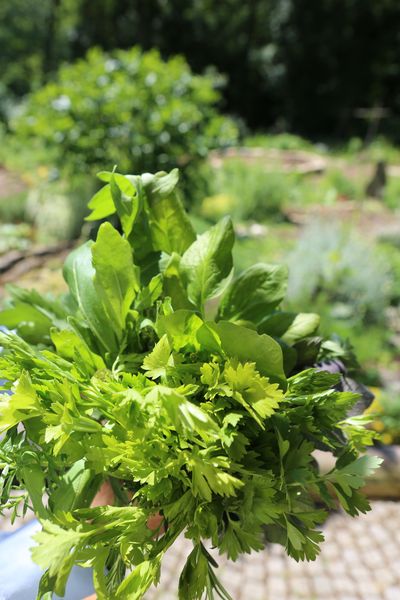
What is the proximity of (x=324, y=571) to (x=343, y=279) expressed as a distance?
2.80 metres

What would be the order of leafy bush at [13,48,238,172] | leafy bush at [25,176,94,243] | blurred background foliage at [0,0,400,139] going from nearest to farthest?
leafy bush at [13,48,238,172], leafy bush at [25,176,94,243], blurred background foliage at [0,0,400,139]

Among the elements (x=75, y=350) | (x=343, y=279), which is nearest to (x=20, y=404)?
(x=75, y=350)

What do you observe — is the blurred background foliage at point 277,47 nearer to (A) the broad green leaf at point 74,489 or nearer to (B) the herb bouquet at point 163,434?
(B) the herb bouquet at point 163,434

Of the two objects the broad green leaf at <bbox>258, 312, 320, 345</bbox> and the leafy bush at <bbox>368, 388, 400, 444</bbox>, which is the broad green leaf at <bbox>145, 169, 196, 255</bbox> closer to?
the broad green leaf at <bbox>258, 312, 320, 345</bbox>

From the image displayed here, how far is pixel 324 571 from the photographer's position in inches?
95.3

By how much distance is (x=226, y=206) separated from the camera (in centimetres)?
714

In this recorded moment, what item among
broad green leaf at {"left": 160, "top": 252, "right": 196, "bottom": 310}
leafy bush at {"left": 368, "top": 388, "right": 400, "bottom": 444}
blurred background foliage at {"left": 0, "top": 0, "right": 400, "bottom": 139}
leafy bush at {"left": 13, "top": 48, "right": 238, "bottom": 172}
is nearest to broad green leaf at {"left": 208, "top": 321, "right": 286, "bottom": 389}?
broad green leaf at {"left": 160, "top": 252, "right": 196, "bottom": 310}

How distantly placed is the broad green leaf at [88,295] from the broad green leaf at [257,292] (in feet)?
0.64

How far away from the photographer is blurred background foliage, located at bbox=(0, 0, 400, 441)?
185 inches

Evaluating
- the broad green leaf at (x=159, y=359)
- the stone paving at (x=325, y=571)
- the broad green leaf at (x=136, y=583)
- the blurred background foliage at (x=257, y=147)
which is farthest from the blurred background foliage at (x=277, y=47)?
the broad green leaf at (x=136, y=583)

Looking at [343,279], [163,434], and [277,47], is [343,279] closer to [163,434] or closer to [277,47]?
[163,434]

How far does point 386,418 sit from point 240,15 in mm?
20293

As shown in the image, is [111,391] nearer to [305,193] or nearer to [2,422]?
[2,422]

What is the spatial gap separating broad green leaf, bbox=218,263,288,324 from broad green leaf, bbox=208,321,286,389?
7.5 inches
